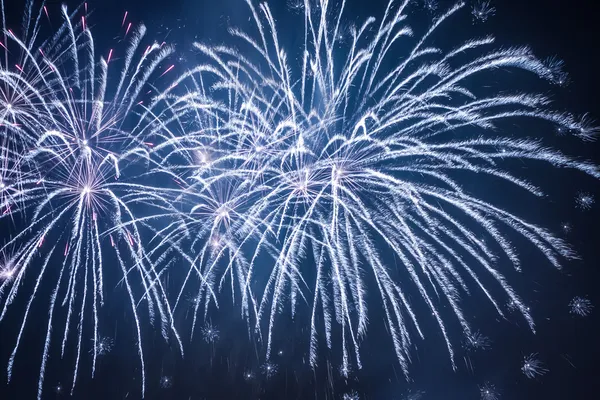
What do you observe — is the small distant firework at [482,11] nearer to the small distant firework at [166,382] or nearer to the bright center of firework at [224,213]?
the bright center of firework at [224,213]

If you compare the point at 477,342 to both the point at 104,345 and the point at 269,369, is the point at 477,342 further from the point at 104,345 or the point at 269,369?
the point at 104,345

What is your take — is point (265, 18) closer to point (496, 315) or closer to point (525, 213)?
point (525, 213)

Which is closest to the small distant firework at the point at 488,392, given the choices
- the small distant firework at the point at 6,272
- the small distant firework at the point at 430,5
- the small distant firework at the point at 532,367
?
the small distant firework at the point at 532,367

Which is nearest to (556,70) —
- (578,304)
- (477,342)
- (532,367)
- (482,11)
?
(482,11)

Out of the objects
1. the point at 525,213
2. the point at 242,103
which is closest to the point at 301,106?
the point at 242,103

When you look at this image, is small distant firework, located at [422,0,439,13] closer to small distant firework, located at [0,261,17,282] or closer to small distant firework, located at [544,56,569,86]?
small distant firework, located at [544,56,569,86]

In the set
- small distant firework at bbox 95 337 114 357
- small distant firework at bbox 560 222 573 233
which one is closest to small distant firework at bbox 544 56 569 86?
small distant firework at bbox 560 222 573 233
